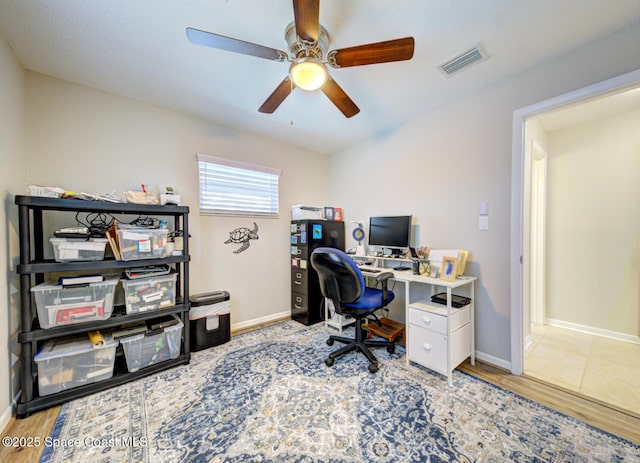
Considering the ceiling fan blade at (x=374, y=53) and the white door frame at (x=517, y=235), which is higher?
the ceiling fan blade at (x=374, y=53)

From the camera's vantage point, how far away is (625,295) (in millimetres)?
2490

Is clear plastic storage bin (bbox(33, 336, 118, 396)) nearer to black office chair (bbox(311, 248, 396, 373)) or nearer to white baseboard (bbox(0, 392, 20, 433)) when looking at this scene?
white baseboard (bbox(0, 392, 20, 433))

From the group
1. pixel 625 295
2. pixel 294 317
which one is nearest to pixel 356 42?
pixel 294 317

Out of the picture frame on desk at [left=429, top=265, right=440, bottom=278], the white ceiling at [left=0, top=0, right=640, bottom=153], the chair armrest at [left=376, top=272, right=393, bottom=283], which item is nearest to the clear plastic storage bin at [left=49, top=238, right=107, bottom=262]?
the white ceiling at [left=0, top=0, right=640, bottom=153]

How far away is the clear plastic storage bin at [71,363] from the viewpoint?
1.60 metres

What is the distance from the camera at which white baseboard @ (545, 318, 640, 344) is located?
8.03 feet

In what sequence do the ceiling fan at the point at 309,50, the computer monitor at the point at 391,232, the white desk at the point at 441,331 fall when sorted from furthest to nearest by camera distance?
1. the computer monitor at the point at 391,232
2. the white desk at the point at 441,331
3. the ceiling fan at the point at 309,50

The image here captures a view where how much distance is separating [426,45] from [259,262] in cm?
269

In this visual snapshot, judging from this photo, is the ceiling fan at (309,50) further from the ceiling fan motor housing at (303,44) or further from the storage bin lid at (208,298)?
the storage bin lid at (208,298)

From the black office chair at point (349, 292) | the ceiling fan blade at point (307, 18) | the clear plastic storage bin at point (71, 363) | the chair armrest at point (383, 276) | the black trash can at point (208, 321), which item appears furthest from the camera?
the black trash can at point (208, 321)

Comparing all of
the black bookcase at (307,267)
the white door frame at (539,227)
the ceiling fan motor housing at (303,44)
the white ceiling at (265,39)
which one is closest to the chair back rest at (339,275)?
the black bookcase at (307,267)

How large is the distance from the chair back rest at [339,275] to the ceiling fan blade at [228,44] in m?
1.36

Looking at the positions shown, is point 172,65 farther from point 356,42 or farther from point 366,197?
point 366,197

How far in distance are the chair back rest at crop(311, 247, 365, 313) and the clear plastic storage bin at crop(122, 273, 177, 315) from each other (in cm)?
128
